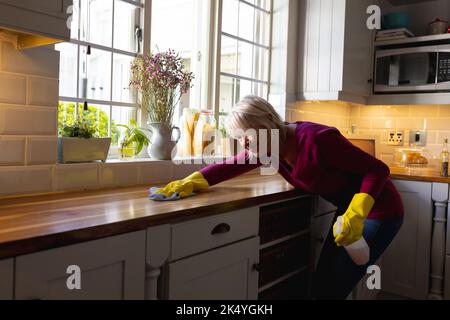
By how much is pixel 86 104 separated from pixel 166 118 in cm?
40

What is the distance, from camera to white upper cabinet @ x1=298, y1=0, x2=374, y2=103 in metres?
2.90

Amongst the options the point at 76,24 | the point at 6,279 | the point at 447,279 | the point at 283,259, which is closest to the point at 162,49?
the point at 76,24

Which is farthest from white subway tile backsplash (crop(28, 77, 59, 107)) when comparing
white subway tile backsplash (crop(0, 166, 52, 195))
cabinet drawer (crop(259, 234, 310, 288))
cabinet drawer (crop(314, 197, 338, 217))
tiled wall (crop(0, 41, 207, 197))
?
cabinet drawer (crop(314, 197, 338, 217))

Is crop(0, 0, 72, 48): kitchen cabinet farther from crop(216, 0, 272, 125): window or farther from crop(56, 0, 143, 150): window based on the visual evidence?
Result: crop(216, 0, 272, 125): window

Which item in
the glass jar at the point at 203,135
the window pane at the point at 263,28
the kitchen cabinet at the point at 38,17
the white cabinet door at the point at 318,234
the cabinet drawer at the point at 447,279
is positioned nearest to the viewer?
the kitchen cabinet at the point at 38,17

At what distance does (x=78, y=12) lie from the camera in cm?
193

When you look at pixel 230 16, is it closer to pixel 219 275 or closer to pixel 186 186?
pixel 186 186

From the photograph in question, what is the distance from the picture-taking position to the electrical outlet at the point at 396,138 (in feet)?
11.4

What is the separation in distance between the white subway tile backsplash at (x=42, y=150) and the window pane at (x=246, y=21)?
5.36ft

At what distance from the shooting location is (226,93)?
2.79 m

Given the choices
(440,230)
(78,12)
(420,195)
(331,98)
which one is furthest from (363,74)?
(78,12)

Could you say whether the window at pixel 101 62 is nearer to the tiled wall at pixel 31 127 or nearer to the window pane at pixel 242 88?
the tiled wall at pixel 31 127

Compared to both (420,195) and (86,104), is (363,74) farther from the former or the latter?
(86,104)

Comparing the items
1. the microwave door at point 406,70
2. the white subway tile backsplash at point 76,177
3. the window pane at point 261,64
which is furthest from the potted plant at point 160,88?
the microwave door at point 406,70
